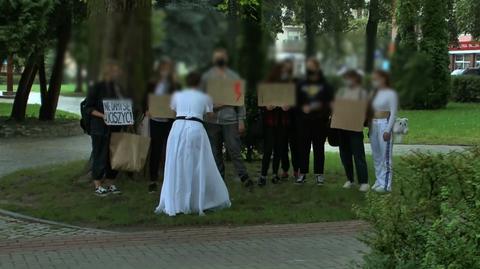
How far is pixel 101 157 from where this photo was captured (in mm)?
8914

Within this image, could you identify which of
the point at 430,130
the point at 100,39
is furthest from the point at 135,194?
the point at 430,130

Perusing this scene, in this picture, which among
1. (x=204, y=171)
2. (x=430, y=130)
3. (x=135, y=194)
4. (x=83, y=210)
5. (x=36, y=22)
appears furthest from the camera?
(x=430, y=130)

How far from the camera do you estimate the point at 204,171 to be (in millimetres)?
7719

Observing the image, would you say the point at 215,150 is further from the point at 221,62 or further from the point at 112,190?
the point at 221,62

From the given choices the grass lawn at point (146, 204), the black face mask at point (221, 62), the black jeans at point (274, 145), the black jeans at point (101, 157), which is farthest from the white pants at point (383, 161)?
the black face mask at point (221, 62)

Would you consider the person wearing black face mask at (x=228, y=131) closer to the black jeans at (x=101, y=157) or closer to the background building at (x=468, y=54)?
the black jeans at (x=101, y=157)

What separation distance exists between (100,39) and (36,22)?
13.6 m

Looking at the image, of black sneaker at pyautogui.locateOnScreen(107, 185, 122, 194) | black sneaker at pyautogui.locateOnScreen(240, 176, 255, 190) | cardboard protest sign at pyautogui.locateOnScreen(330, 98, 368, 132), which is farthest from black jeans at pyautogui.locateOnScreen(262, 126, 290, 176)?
cardboard protest sign at pyautogui.locateOnScreen(330, 98, 368, 132)

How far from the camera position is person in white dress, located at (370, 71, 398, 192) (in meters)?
2.69

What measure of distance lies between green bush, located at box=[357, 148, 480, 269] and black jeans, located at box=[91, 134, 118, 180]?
16.3 feet

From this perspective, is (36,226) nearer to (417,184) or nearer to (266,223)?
(266,223)

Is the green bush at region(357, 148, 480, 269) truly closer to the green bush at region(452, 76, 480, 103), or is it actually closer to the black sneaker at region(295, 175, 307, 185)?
the black sneaker at region(295, 175, 307, 185)

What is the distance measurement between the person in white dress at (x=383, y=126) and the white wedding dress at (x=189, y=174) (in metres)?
1.98

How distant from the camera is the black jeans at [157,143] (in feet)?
28.5
